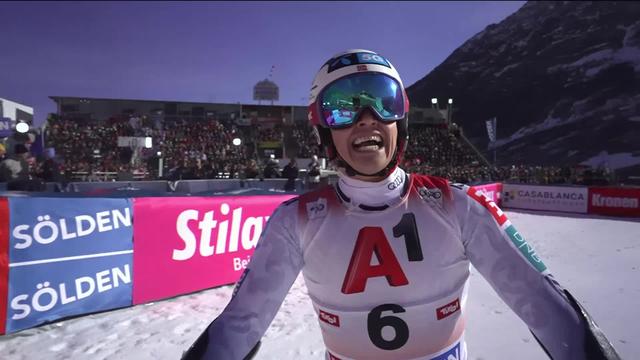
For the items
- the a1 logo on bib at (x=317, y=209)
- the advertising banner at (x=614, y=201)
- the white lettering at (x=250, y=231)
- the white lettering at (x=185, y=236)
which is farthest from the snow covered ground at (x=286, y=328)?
the advertising banner at (x=614, y=201)

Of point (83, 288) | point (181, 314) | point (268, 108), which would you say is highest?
point (268, 108)

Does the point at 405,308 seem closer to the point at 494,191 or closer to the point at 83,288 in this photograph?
the point at 83,288

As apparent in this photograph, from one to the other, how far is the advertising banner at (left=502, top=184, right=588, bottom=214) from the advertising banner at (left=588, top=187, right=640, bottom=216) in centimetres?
30

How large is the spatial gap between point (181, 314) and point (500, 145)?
207ft

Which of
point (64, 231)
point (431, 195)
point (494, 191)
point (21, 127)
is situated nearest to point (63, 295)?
point (64, 231)

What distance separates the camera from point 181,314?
498 centimetres

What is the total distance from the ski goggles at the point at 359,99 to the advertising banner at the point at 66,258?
14.5 ft

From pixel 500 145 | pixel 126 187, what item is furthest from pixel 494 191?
pixel 500 145

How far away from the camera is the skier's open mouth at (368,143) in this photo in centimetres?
161

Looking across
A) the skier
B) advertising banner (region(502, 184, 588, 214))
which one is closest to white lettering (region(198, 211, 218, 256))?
the skier

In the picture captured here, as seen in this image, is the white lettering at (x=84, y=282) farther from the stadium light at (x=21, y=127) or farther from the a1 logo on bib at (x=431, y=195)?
the stadium light at (x=21, y=127)

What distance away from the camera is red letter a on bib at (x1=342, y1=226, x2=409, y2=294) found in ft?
4.99

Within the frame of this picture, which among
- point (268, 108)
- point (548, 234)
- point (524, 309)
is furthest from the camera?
point (268, 108)

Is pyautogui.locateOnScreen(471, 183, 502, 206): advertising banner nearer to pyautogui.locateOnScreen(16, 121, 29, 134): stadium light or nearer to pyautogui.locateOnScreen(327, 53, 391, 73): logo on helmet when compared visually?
pyautogui.locateOnScreen(327, 53, 391, 73): logo on helmet
